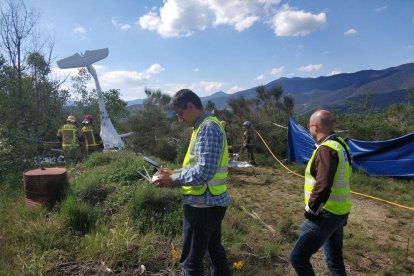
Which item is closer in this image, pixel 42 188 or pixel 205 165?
pixel 205 165

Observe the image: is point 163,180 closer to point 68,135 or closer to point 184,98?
point 184,98

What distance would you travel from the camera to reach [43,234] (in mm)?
3801

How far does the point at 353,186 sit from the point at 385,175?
4.23 ft

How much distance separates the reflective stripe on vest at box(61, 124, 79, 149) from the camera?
8578mm

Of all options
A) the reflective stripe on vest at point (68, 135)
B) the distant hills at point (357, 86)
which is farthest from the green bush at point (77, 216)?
the distant hills at point (357, 86)

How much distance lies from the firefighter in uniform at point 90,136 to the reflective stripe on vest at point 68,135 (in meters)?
0.60

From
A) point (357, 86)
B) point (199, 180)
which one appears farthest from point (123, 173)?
point (357, 86)

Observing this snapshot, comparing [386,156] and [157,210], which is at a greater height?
[157,210]

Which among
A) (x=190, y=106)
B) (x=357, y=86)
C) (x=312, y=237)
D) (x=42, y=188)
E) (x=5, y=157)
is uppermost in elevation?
(x=357, y=86)

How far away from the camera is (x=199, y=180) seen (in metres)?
2.58

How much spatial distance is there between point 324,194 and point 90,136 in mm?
7764

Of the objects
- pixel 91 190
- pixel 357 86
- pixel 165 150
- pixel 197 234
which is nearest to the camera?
pixel 197 234

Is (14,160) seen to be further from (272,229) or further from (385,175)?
(385,175)

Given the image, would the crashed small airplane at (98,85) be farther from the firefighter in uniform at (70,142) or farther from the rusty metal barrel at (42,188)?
the rusty metal barrel at (42,188)
